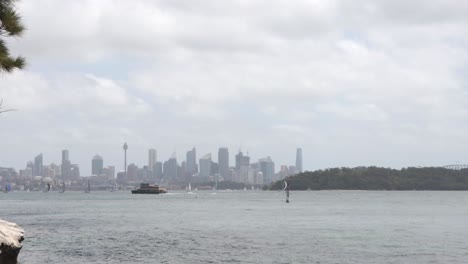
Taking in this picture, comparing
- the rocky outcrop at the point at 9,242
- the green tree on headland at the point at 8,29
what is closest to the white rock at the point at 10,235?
the rocky outcrop at the point at 9,242

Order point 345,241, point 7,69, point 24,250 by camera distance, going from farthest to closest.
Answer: point 345,241 < point 24,250 < point 7,69

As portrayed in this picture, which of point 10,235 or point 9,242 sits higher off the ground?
point 10,235

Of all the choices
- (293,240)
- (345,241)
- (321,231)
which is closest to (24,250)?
(293,240)

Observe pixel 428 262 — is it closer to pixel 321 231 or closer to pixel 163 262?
pixel 163 262

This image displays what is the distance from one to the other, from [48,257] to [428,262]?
2868 cm

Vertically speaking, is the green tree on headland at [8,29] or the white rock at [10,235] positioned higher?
the green tree on headland at [8,29]

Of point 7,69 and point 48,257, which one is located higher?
point 7,69

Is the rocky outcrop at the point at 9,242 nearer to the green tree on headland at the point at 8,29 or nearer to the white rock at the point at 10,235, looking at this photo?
the white rock at the point at 10,235

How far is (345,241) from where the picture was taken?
6078 centimetres

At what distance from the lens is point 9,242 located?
123 feet

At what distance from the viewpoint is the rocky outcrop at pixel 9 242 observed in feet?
121

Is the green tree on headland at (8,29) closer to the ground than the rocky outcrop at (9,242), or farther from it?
farther from it

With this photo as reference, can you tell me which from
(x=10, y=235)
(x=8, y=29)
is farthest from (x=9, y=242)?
(x=8, y=29)

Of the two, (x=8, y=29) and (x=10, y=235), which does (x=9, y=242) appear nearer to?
(x=10, y=235)
